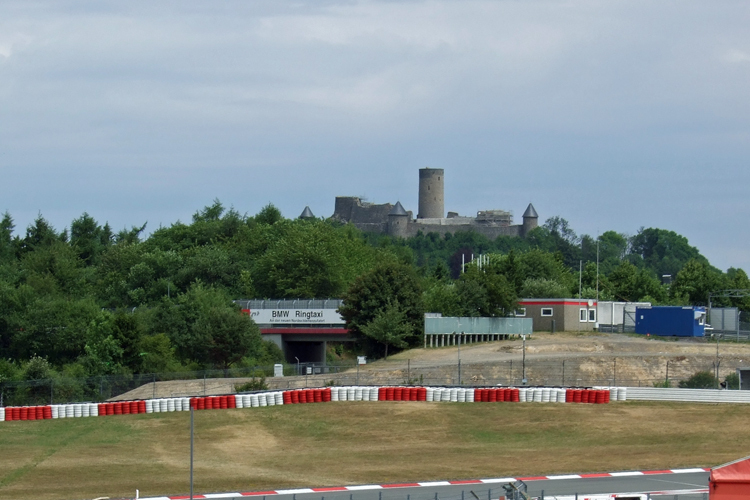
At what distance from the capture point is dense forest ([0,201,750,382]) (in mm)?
76062

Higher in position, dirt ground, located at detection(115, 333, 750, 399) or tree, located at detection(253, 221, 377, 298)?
tree, located at detection(253, 221, 377, 298)

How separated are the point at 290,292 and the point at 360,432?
2220 inches

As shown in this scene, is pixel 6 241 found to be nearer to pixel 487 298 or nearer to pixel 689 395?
pixel 487 298

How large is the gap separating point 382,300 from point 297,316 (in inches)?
529

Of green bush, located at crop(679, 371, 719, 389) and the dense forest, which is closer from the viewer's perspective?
green bush, located at crop(679, 371, 719, 389)

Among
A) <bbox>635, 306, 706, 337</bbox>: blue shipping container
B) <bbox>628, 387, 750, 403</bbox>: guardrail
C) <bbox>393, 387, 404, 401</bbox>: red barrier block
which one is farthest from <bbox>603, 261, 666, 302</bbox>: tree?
<bbox>393, 387, 404, 401</bbox>: red barrier block

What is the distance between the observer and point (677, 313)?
82.9m

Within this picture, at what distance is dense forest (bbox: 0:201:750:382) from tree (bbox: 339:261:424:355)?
100mm

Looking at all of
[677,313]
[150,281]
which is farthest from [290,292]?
[677,313]

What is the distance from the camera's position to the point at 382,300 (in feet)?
253

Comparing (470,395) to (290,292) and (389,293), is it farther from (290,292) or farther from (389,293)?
(290,292)

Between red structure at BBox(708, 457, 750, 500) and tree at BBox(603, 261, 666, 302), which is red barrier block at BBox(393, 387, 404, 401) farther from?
tree at BBox(603, 261, 666, 302)

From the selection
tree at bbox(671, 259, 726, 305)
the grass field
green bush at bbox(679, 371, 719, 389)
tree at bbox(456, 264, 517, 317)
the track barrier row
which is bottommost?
the grass field

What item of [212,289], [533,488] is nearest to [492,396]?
[533,488]
